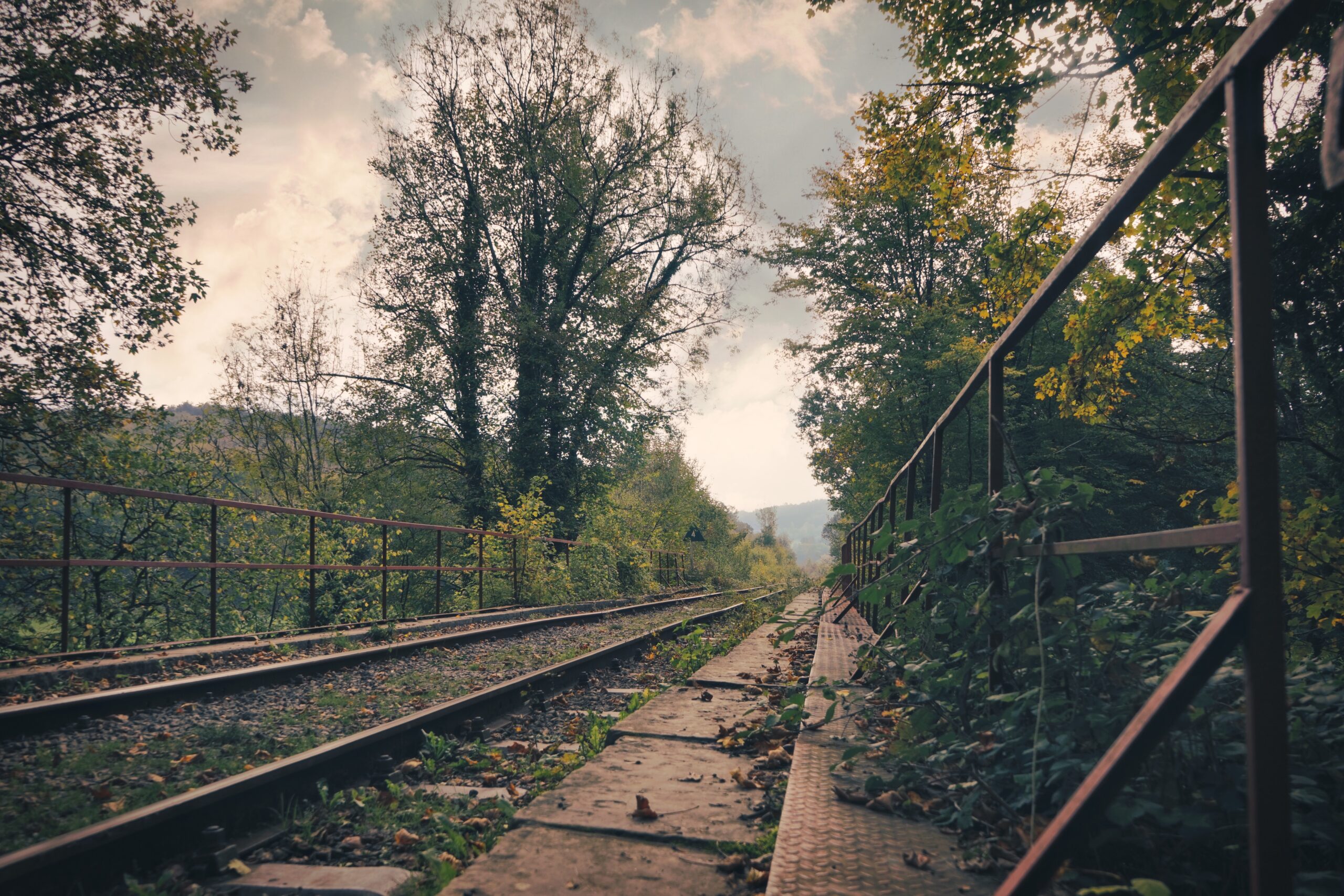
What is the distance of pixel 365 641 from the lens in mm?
7141

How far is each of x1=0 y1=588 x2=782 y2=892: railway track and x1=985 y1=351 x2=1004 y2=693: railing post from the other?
9.48 feet

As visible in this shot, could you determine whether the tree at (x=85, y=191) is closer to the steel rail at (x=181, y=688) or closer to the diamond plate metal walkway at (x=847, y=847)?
the steel rail at (x=181, y=688)

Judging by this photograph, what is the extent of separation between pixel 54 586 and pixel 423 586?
43.2ft

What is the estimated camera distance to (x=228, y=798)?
266 cm

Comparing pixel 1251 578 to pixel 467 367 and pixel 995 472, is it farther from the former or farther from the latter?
pixel 467 367

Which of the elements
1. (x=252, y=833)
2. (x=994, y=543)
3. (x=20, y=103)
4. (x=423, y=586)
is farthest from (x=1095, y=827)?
(x=423, y=586)

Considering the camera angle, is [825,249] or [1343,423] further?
[825,249]

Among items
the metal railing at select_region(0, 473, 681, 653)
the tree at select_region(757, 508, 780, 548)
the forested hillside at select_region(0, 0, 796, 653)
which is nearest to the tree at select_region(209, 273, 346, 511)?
the forested hillside at select_region(0, 0, 796, 653)

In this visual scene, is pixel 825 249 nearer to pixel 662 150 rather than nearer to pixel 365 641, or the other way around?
pixel 662 150

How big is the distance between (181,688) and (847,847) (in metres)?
4.41

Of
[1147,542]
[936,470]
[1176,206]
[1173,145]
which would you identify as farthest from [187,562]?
[1176,206]

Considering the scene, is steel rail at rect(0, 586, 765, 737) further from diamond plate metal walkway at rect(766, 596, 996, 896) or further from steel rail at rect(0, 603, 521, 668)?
diamond plate metal walkway at rect(766, 596, 996, 896)

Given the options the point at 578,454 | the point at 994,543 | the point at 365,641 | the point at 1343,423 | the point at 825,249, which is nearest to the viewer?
the point at 994,543

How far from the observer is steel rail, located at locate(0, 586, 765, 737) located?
3.49m
